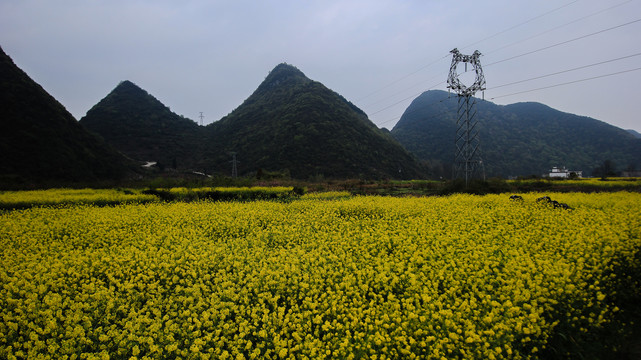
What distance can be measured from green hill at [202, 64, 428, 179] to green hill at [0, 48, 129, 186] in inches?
924

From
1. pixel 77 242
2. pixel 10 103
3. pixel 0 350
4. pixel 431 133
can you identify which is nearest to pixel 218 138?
pixel 10 103

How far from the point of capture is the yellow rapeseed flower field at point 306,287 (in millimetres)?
3277

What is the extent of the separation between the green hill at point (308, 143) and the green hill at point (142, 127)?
6.46 meters

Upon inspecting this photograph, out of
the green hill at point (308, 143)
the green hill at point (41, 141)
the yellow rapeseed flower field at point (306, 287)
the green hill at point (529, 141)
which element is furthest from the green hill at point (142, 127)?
the green hill at point (529, 141)

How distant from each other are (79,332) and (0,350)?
832 mm

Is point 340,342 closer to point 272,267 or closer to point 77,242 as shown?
point 272,267

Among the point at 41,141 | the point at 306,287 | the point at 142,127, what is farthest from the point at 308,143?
A: the point at 306,287

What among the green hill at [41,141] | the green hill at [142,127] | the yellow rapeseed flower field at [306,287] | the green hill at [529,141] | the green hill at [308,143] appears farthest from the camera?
the green hill at [529,141]

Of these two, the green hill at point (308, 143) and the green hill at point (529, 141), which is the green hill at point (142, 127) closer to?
the green hill at point (308, 143)

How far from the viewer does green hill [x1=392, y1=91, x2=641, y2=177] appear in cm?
6906

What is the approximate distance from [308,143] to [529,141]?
62.0m

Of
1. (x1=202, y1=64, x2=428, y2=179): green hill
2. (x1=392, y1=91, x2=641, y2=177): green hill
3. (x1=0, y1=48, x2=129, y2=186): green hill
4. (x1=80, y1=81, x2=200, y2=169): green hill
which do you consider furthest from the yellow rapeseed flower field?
(x1=392, y1=91, x2=641, y2=177): green hill

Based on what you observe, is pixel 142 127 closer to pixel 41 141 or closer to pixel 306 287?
pixel 41 141

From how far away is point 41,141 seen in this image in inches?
1296
